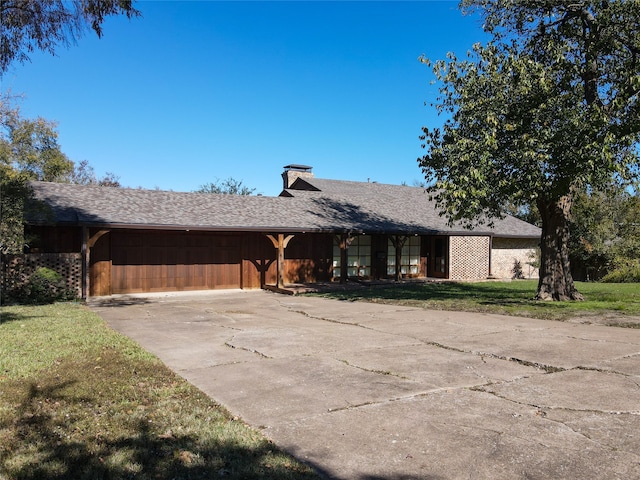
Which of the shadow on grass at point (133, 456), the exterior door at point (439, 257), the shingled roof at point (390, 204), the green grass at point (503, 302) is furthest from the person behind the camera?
the exterior door at point (439, 257)

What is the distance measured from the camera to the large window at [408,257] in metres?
22.9

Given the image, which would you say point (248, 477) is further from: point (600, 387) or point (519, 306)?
point (519, 306)

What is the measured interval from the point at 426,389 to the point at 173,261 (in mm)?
13878

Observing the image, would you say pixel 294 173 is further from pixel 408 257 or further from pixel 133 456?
pixel 133 456

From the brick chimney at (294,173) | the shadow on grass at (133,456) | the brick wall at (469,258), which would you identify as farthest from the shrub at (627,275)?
the shadow on grass at (133,456)

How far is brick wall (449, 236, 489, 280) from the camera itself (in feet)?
77.7

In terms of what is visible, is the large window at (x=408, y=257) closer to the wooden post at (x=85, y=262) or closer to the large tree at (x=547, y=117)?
the large tree at (x=547, y=117)

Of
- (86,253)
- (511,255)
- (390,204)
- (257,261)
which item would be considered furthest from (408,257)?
(86,253)

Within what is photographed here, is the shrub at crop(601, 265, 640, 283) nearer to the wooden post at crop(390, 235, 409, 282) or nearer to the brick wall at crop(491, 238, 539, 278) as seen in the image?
the brick wall at crop(491, 238, 539, 278)

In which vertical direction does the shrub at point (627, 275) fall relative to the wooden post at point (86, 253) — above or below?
below

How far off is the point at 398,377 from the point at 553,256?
10651mm

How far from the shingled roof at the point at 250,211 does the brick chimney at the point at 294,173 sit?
442 centimetres

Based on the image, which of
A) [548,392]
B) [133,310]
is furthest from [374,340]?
[133,310]

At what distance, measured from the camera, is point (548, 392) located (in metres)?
5.41
